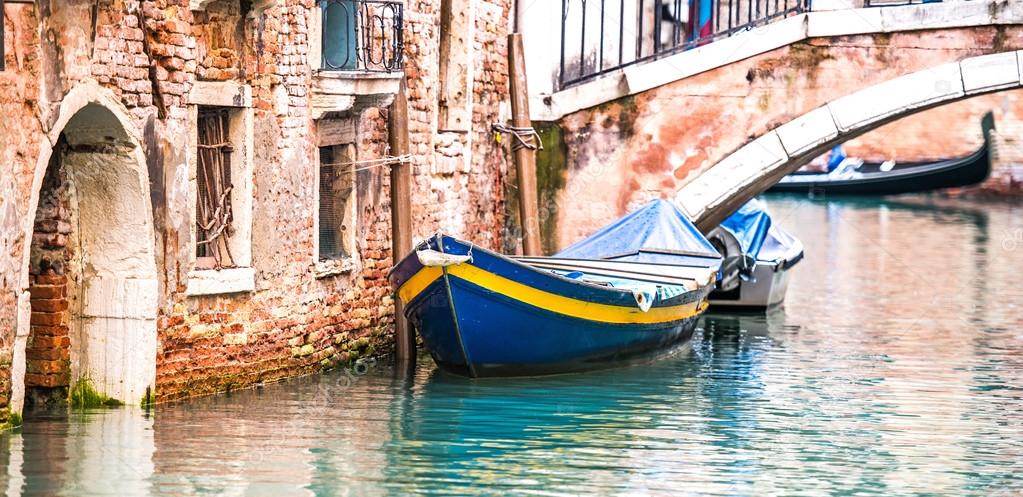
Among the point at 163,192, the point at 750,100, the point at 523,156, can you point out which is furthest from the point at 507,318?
the point at 750,100

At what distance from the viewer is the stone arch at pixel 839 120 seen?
1135 centimetres

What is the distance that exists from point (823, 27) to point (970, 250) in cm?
795

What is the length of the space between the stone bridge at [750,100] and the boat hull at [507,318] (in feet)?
6.09

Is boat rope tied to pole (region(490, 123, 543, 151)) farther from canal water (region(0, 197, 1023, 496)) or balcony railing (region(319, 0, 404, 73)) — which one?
balcony railing (region(319, 0, 404, 73))

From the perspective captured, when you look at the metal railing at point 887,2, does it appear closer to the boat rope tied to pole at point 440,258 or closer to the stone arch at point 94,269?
the boat rope tied to pole at point 440,258

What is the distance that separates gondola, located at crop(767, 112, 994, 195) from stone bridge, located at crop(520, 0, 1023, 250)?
43.5 ft

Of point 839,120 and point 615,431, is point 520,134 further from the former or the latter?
point 615,431

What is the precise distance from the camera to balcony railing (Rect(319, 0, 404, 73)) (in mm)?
9500

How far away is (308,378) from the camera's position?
9.48 meters

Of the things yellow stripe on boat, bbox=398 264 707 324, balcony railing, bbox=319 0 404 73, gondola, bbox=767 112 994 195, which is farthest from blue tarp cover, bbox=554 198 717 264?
gondola, bbox=767 112 994 195

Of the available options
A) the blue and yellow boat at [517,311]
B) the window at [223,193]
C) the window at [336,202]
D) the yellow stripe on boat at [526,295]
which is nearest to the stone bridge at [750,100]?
the blue and yellow boat at [517,311]

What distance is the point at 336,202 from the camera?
10.0 meters

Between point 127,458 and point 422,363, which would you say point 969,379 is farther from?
point 127,458

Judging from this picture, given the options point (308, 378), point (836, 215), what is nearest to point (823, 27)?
point (308, 378)
